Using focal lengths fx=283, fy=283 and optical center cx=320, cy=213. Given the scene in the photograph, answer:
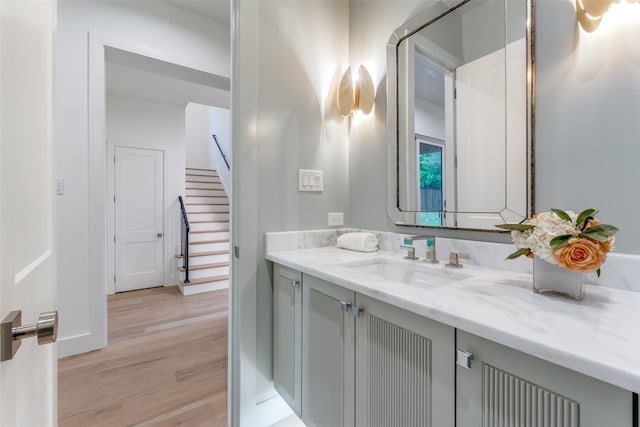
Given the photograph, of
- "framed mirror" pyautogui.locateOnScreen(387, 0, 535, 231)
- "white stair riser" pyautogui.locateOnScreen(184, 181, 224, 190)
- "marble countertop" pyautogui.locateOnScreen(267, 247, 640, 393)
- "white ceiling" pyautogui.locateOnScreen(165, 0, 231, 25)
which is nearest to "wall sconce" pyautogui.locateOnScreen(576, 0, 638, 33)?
"framed mirror" pyautogui.locateOnScreen(387, 0, 535, 231)

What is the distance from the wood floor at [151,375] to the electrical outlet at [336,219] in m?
1.25

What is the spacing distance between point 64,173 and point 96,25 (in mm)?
1181

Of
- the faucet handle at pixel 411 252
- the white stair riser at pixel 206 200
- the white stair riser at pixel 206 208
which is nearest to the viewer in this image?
the faucet handle at pixel 411 252

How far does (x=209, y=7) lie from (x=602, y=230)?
10.1 feet

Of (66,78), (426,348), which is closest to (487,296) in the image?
(426,348)

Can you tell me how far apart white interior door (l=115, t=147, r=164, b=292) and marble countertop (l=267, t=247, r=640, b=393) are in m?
3.86

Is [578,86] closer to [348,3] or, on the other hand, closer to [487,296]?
[487,296]

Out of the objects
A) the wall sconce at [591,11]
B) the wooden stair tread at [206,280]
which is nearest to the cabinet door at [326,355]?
the wall sconce at [591,11]

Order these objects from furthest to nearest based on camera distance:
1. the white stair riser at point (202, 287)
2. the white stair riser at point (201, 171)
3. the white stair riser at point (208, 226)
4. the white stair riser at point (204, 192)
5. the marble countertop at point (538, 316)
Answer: the white stair riser at point (201, 171) → the white stair riser at point (204, 192) → the white stair riser at point (208, 226) → the white stair riser at point (202, 287) → the marble countertop at point (538, 316)

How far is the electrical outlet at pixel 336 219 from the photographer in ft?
5.76

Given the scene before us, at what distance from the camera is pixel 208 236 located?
4.64 meters

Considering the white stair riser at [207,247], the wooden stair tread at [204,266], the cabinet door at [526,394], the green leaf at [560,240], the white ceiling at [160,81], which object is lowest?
the wooden stair tread at [204,266]

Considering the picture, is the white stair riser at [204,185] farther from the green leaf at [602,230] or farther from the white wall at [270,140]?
the green leaf at [602,230]

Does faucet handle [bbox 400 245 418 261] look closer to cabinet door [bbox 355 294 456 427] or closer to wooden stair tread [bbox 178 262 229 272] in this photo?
cabinet door [bbox 355 294 456 427]
